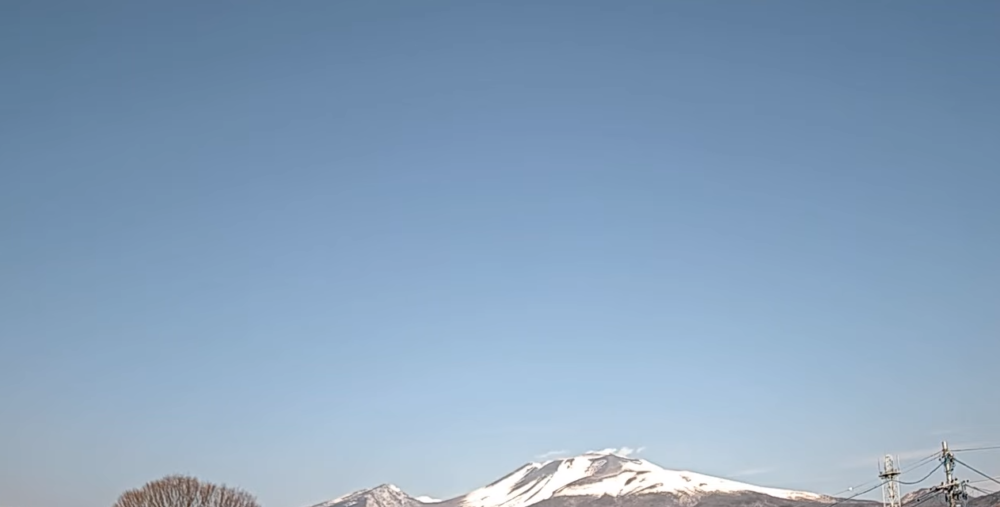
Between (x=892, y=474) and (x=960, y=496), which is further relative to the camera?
(x=892, y=474)

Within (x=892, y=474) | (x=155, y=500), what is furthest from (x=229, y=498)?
(x=892, y=474)

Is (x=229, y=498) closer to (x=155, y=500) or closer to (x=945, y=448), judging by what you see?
(x=155, y=500)

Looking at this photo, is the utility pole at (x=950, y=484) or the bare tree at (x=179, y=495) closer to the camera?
the utility pole at (x=950, y=484)

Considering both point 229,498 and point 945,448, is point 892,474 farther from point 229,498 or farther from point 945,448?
point 229,498

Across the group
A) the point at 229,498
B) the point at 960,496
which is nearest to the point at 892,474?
the point at 960,496

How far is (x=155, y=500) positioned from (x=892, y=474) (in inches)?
3182

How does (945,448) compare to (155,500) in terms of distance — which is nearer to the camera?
(945,448)

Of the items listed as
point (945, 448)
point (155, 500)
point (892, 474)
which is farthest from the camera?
point (155, 500)

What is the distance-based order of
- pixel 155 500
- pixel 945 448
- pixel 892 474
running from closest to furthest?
pixel 945 448
pixel 892 474
pixel 155 500

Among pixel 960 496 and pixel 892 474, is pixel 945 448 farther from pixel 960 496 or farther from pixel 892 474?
pixel 892 474

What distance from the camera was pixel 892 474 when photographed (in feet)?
277

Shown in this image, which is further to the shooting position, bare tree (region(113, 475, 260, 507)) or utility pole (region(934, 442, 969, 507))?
bare tree (region(113, 475, 260, 507))

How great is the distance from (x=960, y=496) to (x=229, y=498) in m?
83.0

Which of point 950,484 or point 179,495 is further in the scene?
point 179,495
